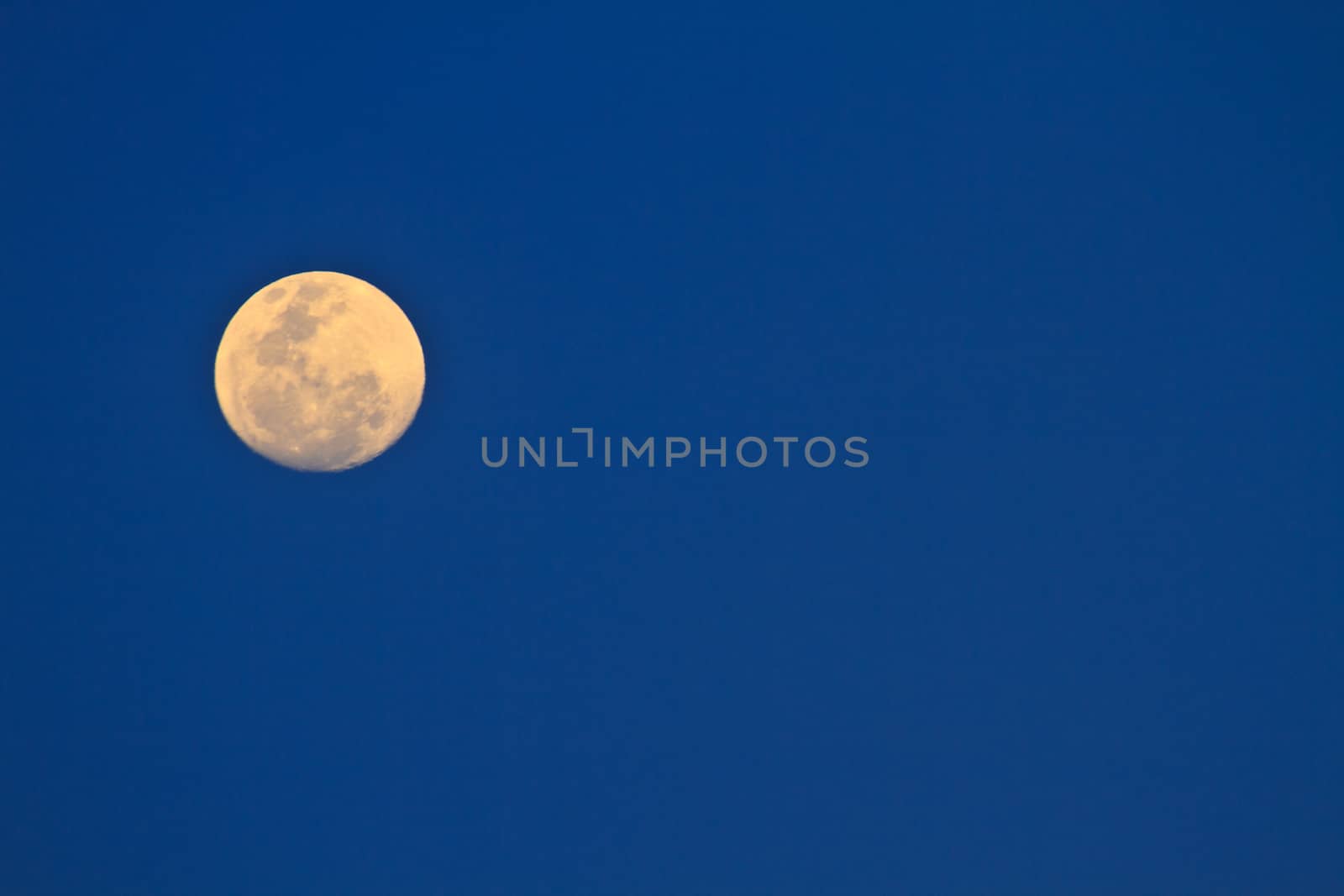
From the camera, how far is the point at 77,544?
2.83 metres

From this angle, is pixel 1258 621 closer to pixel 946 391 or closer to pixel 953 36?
pixel 946 391

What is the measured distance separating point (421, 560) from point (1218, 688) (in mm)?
2344

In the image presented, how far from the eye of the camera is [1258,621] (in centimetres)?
291

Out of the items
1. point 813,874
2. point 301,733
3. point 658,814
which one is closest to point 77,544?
point 301,733

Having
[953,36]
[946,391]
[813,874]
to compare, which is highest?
[953,36]

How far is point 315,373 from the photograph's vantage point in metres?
2.69

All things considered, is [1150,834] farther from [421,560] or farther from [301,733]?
[301,733]

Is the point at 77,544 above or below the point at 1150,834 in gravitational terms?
above

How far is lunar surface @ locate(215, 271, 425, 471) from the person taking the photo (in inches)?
106

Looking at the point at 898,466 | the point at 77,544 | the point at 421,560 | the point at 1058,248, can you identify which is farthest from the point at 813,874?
the point at 77,544

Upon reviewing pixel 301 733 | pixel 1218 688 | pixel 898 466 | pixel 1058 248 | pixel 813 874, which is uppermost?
pixel 1058 248

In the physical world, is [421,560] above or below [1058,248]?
below

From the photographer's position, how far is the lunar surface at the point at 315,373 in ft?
8.82

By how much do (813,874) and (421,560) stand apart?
1.46 m
